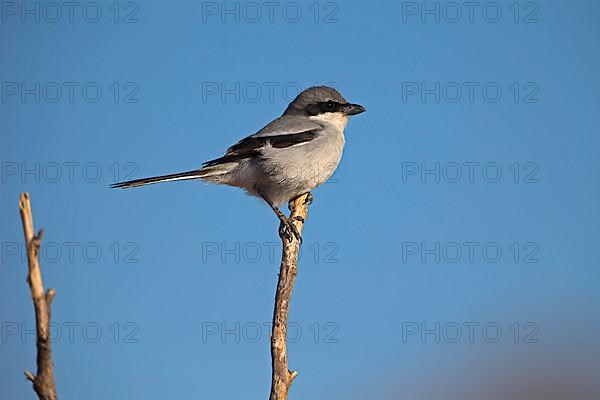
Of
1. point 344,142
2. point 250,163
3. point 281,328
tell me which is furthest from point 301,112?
point 281,328

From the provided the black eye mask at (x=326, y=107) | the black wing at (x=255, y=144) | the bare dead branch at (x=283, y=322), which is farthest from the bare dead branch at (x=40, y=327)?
the black eye mask at (x=326, y=107)

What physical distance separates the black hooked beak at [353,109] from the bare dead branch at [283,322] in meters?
2.40

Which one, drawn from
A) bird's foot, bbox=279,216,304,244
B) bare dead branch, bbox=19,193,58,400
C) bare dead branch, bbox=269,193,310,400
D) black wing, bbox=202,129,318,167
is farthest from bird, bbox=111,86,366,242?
bare dead branch, bbox=19,193,58,400

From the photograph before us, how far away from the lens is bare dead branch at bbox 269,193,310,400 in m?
3.56

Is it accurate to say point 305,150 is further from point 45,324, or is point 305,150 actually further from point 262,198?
point 45,324

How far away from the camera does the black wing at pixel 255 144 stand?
600cm

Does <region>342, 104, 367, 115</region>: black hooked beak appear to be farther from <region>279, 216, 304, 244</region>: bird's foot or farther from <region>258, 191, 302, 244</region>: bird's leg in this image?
<region>279, 216, 304, 244</region>: bird's foot

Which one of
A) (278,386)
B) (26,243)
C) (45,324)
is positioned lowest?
(278,386)

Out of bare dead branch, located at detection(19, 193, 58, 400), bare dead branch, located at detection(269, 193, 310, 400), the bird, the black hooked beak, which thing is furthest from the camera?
the black hooked beak

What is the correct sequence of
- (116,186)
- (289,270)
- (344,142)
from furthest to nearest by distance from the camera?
1. (344,142)
2. (116,186)
3. (289,270)

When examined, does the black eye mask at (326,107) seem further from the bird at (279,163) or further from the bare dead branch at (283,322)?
the bare dead branch at (283,322)

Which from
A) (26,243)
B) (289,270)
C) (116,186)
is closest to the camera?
(26,243)

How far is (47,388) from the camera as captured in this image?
2139mm

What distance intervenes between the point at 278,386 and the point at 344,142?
3.35m
